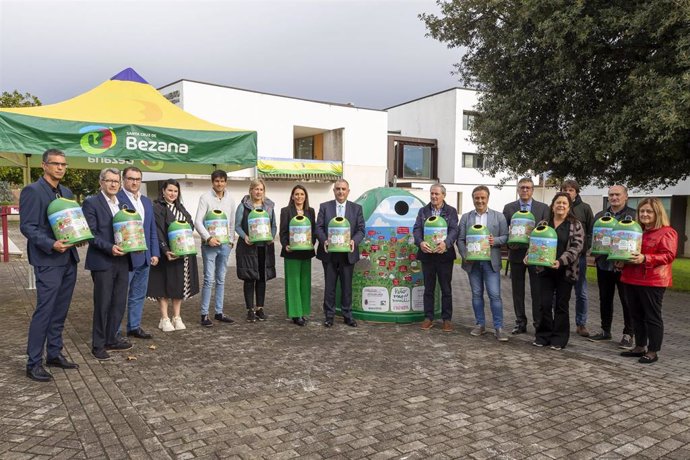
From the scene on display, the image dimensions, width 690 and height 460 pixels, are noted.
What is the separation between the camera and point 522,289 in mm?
6527

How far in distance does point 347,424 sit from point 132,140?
5.18 m

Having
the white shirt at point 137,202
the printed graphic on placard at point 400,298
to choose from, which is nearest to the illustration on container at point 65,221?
the white shirt at point 137,202

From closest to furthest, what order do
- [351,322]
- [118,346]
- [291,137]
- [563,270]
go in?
[118,346] < [563,270] < [351,322] < [291,137]

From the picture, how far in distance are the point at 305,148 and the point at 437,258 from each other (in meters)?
→ 26.2

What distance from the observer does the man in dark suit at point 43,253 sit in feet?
14.9

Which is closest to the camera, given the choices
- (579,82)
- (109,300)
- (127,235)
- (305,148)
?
(127,235)

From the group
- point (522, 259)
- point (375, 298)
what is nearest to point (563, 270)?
point (522, 259)

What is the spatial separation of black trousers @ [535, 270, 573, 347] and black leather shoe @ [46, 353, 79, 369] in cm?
516

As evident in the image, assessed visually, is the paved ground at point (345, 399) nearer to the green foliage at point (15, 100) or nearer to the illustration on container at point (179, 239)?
the illustration on container at point (179, 239)

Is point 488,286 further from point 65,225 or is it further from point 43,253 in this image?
point 43,253

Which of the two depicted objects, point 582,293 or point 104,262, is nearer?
point 104,262

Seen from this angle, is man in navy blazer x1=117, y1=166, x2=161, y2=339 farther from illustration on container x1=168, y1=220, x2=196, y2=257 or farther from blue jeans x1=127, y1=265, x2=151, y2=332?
illustration on container x1=168, y1=220, x2=196, y2=257

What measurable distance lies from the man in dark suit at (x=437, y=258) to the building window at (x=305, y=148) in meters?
25.4

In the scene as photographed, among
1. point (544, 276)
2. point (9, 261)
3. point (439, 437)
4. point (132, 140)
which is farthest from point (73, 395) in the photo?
point (9, 261)
